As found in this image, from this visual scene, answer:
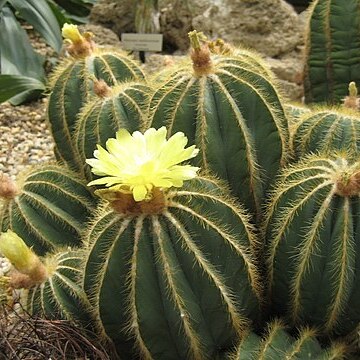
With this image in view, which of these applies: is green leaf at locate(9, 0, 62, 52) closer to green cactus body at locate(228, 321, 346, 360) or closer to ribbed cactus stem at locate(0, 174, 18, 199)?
ribbed cactus stem at locate(0, 174, 18, 199)

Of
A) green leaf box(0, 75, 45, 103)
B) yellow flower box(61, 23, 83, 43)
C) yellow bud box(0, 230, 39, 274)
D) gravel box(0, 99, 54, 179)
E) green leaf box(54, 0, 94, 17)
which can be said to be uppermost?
yellow flower box(61, 23, 83, 43)

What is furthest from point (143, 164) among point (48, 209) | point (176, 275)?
point (48, 209)

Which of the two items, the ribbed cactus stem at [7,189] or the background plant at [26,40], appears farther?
the background plant at [26,40]

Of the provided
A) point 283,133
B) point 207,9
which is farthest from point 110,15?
point 283,133

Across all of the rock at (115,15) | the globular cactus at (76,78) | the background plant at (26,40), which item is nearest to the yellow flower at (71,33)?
the globular cactus at (76,78)

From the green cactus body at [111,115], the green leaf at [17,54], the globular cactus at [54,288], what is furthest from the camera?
the green leaf at [17,54]

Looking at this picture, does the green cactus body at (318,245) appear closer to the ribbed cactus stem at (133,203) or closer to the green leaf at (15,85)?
the ribbed cactus stem at (133,203)

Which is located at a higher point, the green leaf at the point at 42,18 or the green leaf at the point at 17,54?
the green leaf at the point at 42,18

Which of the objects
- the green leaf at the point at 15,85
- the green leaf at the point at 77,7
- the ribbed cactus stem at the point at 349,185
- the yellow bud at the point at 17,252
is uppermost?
the ribbed cactus stem at the point at 349,185

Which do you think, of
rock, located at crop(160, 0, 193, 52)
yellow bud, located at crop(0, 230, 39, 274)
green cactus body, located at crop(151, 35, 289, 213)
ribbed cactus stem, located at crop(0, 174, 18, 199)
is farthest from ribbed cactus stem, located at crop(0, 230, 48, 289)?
rock, located at crop(160, 0, 193, 52)
